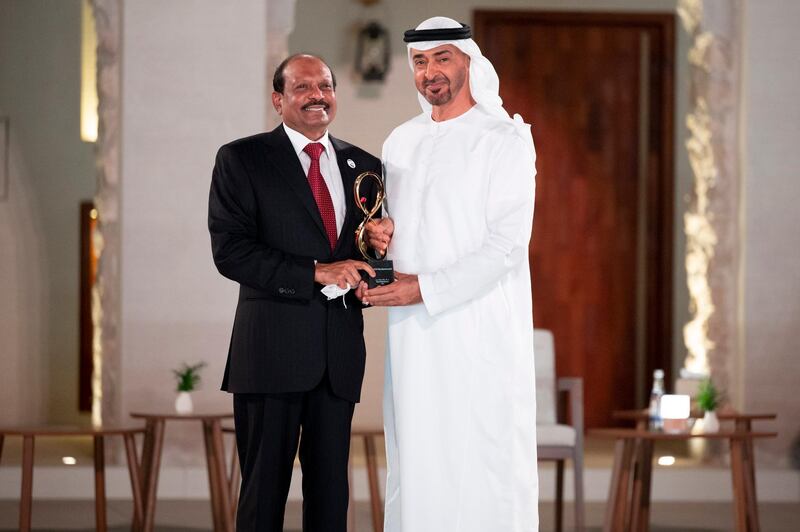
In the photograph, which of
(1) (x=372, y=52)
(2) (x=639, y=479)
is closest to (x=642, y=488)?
(2) (x=639, y=479)

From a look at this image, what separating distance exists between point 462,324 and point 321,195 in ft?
1.72

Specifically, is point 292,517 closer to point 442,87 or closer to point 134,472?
point 134,472

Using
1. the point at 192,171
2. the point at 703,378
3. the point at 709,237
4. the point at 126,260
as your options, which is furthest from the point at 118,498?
the point at 709,237

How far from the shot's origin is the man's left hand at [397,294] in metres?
3.34

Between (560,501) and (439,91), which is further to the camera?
(560,501)

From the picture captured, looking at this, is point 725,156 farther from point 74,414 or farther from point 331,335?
point 74,414

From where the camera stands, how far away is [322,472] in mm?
3359

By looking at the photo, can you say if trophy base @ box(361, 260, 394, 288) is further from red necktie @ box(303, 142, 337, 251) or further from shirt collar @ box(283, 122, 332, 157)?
shirt collar @ box(283, 122, 332, 157)

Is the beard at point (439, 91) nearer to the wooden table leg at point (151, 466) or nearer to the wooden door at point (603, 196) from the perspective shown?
the wooden table leg at point (151, 466)

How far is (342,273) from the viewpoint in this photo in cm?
331

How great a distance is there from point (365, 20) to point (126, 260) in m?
2.77

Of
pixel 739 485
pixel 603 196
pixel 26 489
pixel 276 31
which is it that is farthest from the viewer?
pixel 603 196

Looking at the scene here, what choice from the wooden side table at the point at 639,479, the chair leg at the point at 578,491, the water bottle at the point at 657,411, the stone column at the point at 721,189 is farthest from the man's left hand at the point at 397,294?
the stone column at the point at 721,189

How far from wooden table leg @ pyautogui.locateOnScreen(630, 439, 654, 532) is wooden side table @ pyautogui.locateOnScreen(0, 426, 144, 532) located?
212 centimetres
